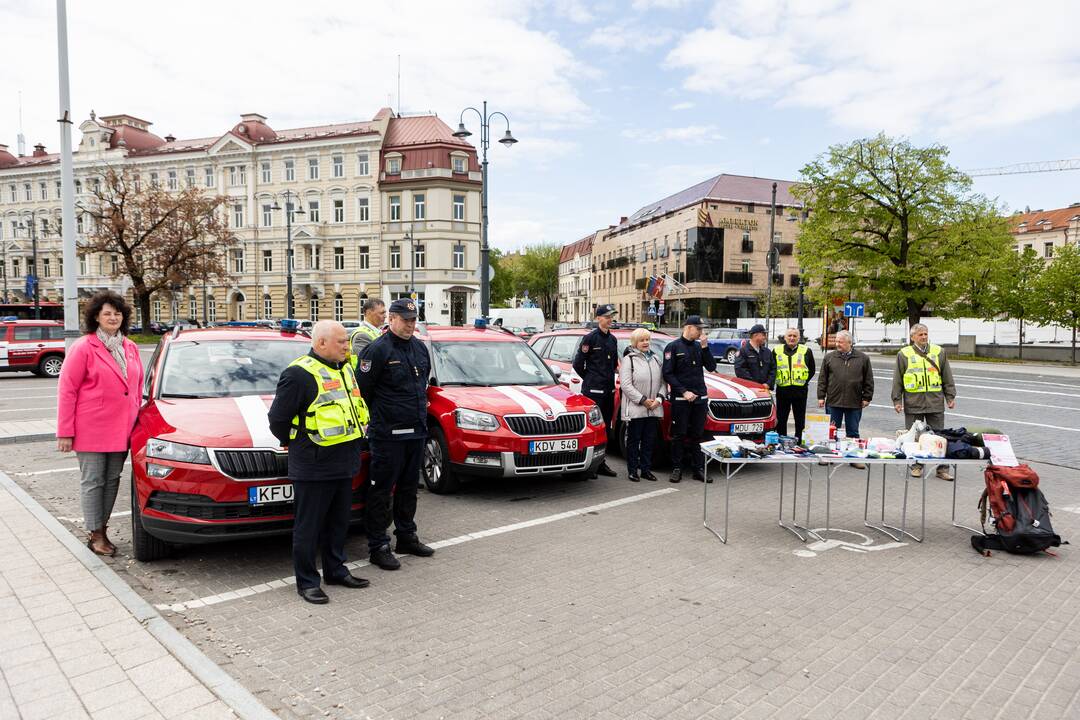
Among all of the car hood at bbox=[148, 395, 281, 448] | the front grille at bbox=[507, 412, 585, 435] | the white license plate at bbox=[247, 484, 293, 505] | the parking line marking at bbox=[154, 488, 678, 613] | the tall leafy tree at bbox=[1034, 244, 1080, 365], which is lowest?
the parking line marking at bbox=[154, 488, 678, 613]

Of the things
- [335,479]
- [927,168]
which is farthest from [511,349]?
[927,168]

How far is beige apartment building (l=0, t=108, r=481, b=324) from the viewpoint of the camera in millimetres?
55906

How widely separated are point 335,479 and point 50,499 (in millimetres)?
4623

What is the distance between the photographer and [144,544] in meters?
5.28

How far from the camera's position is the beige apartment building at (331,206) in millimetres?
55906

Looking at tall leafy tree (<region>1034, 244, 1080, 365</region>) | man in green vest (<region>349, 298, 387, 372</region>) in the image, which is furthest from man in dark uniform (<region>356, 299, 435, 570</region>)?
tall leafy tree (<region>1034, 244, 1080, 365</region>)

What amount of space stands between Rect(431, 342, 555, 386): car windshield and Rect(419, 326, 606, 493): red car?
1cm

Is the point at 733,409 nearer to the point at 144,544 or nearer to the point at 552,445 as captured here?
the point at 552,445

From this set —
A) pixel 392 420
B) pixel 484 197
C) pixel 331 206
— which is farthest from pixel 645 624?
pixel 331 206

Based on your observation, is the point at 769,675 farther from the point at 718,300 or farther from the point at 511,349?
the point at 718,300

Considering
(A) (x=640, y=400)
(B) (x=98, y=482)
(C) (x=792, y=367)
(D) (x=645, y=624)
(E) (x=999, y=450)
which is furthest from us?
(C) (x=792, y=367)

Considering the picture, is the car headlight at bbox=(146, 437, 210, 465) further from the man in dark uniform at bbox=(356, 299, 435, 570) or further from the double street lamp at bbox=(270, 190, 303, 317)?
the double street lamp at bbox=(270, 190, 303, 317)

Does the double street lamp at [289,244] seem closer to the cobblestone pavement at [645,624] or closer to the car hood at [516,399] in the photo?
the car hood at [516,399]

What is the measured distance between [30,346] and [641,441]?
66.0ft
